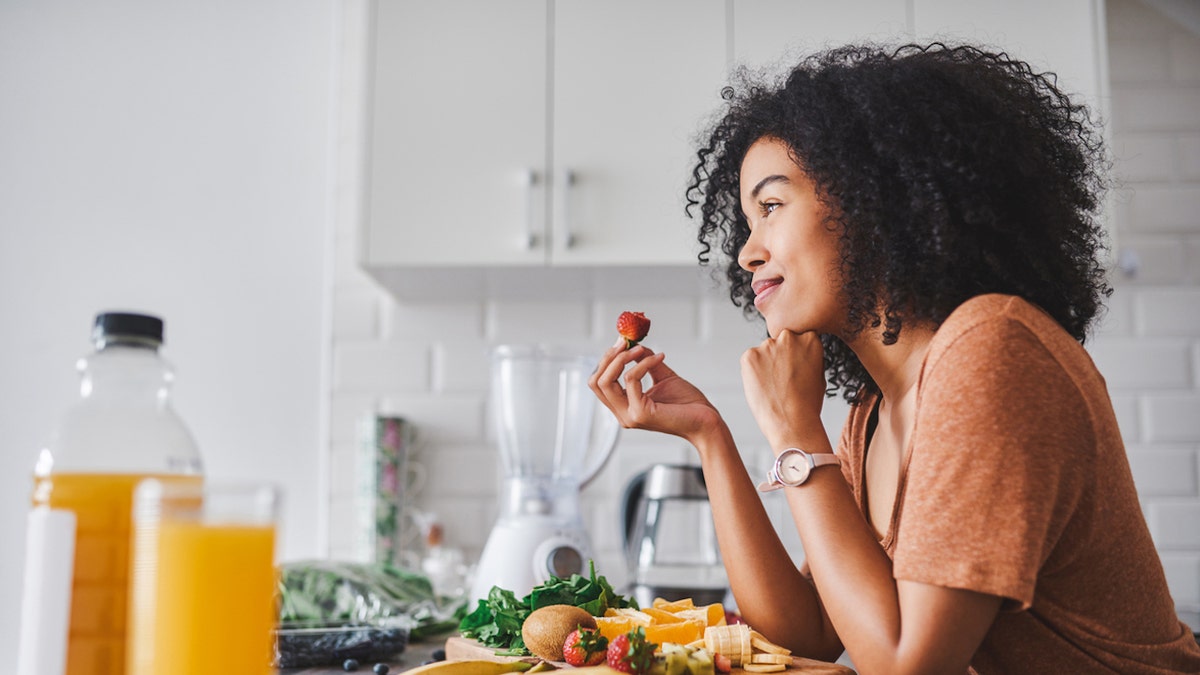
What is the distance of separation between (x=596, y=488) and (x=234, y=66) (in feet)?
4.45

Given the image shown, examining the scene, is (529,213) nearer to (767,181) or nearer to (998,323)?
(767,181)

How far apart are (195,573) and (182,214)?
6.88 ft

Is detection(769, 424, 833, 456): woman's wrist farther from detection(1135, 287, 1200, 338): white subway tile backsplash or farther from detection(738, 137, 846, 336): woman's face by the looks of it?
detection(1135, 287, 1200, 338): white subway tile backsplash

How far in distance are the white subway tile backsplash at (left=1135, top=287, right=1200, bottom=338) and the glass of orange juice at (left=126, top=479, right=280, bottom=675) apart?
231 cm

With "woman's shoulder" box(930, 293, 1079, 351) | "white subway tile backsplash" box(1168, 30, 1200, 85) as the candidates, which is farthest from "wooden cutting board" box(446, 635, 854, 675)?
"white subway tile backsplash" box(1168, 30, 1200, 85)

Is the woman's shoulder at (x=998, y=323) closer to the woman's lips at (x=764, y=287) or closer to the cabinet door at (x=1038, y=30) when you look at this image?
the woman's lips at (x=764, y=287)

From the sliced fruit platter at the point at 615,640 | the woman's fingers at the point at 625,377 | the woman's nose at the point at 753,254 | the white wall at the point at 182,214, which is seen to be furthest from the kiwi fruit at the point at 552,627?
the white wall at the point at 182,214

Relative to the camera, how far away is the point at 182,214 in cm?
248

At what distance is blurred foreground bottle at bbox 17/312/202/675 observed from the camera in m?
0.59

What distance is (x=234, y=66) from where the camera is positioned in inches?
99.7

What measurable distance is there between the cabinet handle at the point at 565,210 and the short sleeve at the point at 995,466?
4.18 feet

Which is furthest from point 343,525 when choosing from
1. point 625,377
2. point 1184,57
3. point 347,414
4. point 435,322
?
point 1184,57

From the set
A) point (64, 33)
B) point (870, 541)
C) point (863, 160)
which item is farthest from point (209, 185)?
point (870, 541)

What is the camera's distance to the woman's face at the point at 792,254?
1.19 meters
